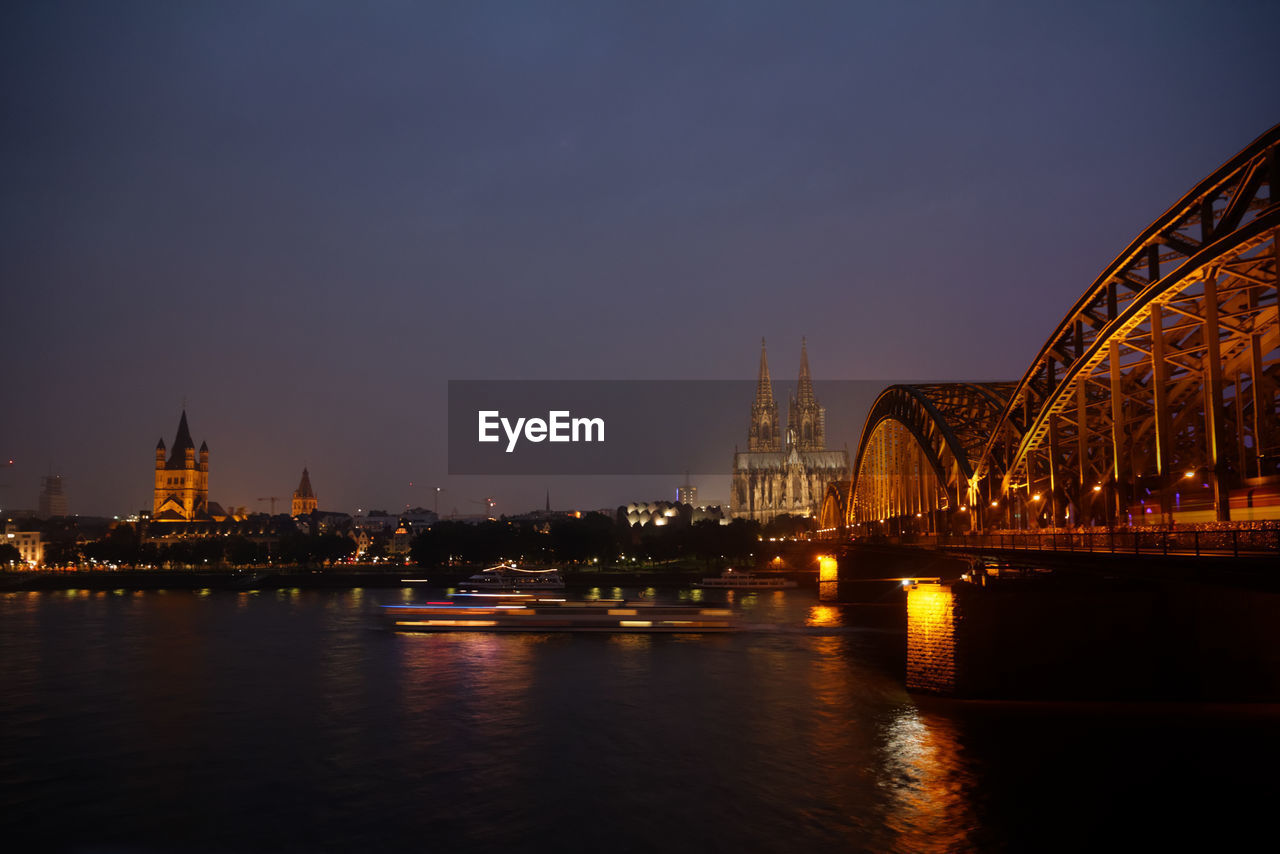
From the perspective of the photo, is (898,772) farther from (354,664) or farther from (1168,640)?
(354,664)

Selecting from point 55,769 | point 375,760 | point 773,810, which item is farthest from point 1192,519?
point 55,769

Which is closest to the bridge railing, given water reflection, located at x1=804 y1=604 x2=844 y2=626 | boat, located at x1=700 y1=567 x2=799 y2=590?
water reflection, located at x1=804 y1=604 x2=844 y2=626

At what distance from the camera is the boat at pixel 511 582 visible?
106812 millimetres

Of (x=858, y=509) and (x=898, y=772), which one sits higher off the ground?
(x=858, y=509)

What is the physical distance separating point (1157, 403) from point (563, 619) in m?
45.4

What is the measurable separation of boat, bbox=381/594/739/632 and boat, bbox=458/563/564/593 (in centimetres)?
2704

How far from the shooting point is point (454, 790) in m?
29.1

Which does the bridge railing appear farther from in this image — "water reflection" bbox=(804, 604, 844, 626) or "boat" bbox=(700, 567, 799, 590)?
"boat" bbox=(700, 567, 799, 590)

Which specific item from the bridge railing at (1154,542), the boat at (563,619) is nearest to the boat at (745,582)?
the boat at (563,619)

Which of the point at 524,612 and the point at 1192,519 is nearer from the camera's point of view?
the point at 1192,519

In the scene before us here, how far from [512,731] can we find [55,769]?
14237mm

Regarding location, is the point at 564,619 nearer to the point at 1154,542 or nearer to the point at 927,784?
the point at 927,784

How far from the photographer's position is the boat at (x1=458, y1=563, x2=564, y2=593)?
350 feet

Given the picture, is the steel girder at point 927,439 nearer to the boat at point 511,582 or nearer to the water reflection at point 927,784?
the water reflection at point 927,784
